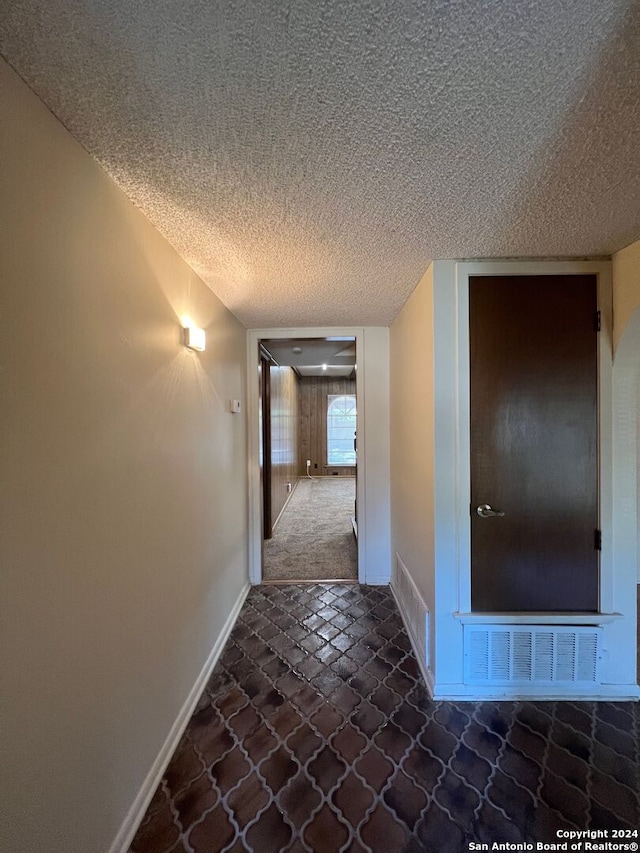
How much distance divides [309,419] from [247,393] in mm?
5514

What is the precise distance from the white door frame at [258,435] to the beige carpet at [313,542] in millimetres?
268

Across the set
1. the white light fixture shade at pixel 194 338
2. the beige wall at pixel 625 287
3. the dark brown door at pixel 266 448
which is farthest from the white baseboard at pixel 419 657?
the white light fixture shade at pixel 194 338

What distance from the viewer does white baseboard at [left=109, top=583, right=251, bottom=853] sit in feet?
3.68

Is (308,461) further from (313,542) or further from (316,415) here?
(313,542)

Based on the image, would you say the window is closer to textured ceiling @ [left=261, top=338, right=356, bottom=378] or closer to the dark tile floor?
textured ceiling @ [left=261, top=338, right=356, bottom=378]

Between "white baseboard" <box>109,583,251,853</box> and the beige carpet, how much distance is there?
1.24m

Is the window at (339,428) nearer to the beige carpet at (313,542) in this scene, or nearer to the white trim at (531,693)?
the beige carpet at (313,542)

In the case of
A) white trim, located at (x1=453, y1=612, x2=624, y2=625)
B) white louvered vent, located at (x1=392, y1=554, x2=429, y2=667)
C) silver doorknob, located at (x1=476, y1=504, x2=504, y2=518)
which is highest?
silver doorknob, located at (x1=476, y1=504, x2=504, y2=518)

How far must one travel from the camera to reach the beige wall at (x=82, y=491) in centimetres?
78

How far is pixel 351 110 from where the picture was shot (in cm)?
85

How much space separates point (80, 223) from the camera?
98 cm

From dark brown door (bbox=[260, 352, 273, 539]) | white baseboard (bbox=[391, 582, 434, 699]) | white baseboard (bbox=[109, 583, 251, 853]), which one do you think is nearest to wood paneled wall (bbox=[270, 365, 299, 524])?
dark brown door (bbox=[260, 352, 273, 539])

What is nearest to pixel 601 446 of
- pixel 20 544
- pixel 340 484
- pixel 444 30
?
pixel 444 30

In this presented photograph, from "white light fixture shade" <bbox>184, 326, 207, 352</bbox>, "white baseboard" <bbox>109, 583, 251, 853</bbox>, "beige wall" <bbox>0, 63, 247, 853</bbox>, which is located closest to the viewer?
"beige wall" <bbox>0, 63, 247, 853</bbox>
